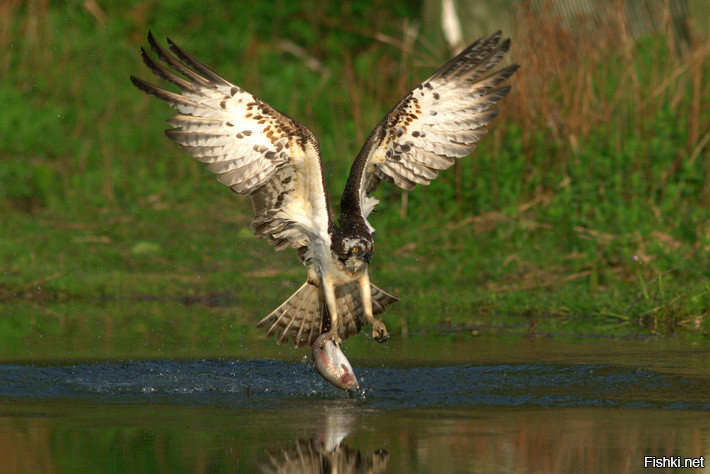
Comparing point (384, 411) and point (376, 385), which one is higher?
point (376, 385)

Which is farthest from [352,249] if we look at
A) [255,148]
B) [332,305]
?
[255,148]

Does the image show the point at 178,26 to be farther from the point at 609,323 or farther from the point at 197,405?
the point at 197,405

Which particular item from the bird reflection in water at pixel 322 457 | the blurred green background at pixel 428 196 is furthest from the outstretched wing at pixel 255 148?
the bird reflection in water at pixel 322 457

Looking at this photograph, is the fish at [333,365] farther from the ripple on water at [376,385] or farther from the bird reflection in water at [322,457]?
the bird reflection in water at [322,457]

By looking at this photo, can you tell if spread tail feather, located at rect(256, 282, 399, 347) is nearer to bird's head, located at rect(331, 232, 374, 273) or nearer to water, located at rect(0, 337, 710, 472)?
water, located at rect(0, 337, 710, 472)

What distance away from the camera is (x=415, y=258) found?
10.3 m

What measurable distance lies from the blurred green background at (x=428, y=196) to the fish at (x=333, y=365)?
149 centimetres

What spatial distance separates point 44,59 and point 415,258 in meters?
6.24

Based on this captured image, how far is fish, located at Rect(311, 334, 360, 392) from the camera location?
611cm

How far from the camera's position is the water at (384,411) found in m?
4.57

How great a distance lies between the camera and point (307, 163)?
7.03 m

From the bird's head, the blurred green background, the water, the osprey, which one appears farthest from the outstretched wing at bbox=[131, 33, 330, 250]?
the blurred green background

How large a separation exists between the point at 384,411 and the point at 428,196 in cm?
573

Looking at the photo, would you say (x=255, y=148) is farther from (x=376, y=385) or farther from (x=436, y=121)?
(x=376, y=385)
